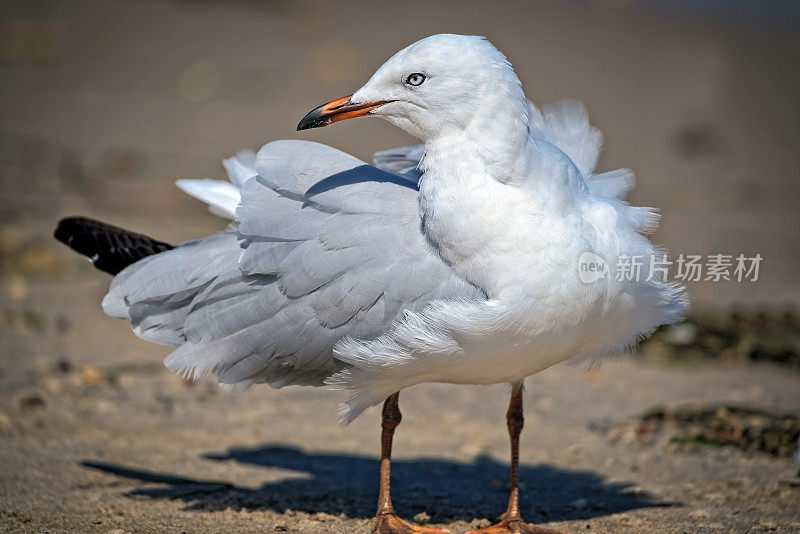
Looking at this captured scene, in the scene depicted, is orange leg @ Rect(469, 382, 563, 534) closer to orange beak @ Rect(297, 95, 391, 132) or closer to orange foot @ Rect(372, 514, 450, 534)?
orange foot @ Rect(372, 514, 450, 534)

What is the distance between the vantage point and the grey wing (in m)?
3.60

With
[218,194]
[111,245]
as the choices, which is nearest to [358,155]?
[218,194]

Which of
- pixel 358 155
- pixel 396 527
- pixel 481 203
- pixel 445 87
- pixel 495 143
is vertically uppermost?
pixel 358 155

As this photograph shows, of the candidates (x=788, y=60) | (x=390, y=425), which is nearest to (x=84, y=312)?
(x=390, y=425)

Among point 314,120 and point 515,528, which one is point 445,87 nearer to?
point 314,120

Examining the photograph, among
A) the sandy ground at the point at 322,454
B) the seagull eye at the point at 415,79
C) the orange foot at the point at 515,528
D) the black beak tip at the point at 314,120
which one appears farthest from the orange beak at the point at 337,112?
the orange foot at the point at 515,528

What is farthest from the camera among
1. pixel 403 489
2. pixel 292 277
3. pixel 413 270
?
pixel 403 489

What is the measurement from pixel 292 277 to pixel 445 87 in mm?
920

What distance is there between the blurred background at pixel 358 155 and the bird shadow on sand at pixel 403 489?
2 centimetres

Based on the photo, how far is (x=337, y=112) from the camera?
361 cm

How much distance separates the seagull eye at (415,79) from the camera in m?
3.48

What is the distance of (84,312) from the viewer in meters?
6.44

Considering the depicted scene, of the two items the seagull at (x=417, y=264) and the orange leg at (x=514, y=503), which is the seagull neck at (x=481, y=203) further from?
the orange leg at (x=514, y=503)

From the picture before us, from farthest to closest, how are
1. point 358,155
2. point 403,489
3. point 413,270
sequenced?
point 358,155 → point 403,489 → point 413,270
